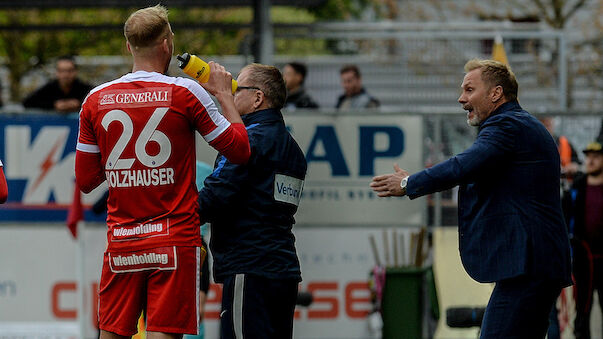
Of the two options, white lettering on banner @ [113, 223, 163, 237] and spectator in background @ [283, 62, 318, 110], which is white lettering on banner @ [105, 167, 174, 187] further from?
spectator in background @ [283, 62, 318, 110]

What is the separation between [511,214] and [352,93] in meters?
5.90

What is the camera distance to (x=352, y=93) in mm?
11844

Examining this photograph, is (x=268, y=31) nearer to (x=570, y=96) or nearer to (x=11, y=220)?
(x=11, y=220)

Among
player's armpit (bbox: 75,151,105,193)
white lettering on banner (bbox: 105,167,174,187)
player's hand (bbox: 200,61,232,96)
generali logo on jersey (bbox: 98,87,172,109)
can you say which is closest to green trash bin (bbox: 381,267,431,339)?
player's hand (bbox: 200,61,232,96)

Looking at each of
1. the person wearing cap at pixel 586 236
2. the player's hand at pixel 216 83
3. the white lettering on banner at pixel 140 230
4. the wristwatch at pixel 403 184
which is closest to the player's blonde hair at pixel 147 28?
the player's hand at pixel 216 83

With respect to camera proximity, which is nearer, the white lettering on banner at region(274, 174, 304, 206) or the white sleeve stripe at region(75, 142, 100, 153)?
the white sleeve stripe at region(75, 142, 100, 153)

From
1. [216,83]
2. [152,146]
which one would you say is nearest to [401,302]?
[216,83]

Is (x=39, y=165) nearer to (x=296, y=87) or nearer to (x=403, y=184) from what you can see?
(x=296, y=87)

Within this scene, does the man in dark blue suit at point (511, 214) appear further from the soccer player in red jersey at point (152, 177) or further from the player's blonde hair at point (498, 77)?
the soccer player in red jersey at point (152, 177)

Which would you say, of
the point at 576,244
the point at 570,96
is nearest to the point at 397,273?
the point at 576,244

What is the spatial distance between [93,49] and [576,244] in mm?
17410

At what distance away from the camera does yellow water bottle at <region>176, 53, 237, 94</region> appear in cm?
571

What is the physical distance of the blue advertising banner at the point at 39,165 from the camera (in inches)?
422

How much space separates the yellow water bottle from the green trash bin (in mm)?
4629
